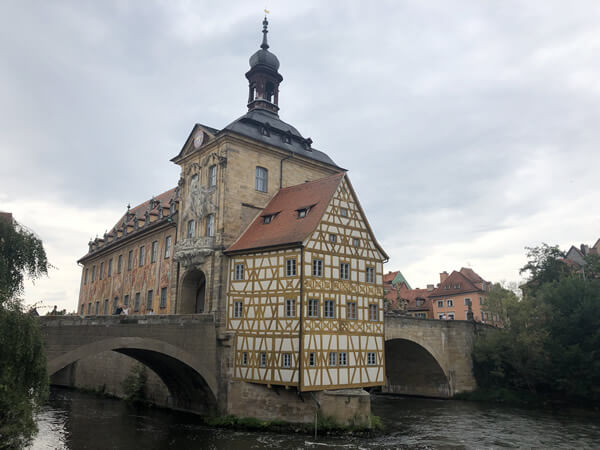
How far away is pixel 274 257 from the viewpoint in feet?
72.5

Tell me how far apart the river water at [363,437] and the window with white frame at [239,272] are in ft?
21.8

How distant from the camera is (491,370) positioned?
3319cm

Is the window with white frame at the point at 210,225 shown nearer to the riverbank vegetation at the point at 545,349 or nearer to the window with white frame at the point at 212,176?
the window with white frame at the point at 212,176

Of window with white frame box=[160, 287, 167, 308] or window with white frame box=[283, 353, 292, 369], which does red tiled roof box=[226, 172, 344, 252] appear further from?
window with white frame box=[160, 287, 167, 308]

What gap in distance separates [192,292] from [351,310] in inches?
390

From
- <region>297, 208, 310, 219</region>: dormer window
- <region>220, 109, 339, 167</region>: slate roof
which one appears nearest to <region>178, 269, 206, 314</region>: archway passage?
<region>297, 208, 310, 219</region>: dormer window

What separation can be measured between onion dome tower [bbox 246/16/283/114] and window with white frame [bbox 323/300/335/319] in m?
15.0

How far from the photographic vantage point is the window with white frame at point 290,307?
20.8 metres

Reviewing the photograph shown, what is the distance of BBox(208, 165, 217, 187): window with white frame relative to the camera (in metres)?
26.0

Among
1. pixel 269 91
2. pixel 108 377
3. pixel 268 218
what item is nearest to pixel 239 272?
pixel 268 218

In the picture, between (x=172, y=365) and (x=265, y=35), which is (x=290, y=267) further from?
(x=265, y=35)

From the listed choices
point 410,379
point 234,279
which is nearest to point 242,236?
point 234,279

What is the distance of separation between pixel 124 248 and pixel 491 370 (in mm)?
28637

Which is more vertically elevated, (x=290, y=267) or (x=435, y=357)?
(x=290, y=267)
